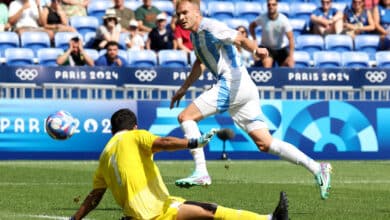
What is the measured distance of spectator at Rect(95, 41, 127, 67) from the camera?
875 inches

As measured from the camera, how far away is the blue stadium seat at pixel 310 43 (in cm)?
2625

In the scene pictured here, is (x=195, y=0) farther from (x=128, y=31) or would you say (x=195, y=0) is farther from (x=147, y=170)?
(x=128, y=31)

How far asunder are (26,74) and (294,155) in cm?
1051

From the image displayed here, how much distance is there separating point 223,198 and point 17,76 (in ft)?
28.8

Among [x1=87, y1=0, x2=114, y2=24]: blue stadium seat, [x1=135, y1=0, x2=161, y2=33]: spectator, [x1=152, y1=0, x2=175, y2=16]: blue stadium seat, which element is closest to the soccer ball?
[x1=135, y1=0, x2=161, y2=33]: spectator

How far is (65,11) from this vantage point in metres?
25.0

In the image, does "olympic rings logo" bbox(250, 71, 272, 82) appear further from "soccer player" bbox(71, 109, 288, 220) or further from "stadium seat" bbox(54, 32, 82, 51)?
"soccer player" bbox(71, 109, 288, 220)

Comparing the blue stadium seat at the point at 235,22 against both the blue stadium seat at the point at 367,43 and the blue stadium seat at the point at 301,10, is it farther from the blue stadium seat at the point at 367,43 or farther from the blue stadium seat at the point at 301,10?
the blue stadium seat at the point at 367,43

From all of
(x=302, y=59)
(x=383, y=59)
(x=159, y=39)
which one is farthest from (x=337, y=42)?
(x=159, y=39)

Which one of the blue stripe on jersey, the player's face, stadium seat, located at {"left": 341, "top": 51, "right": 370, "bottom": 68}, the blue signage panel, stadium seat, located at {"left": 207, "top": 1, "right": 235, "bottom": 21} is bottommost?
the blue signage panel

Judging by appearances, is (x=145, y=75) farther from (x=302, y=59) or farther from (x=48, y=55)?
(x=302, y=59)

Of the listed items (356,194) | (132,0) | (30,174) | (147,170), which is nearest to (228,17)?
(132,0)

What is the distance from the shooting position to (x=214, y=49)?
12.1 m

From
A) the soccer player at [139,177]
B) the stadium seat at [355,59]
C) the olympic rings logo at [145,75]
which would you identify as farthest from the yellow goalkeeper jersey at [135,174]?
the stadium seat at [355,59]
